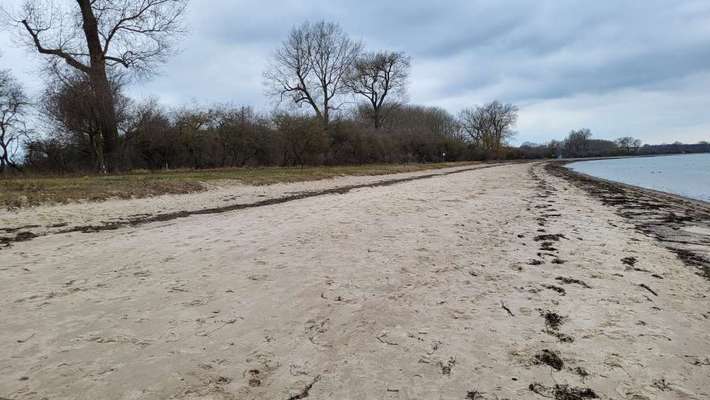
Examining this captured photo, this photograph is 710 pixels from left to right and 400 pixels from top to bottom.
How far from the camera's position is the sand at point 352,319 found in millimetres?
2354

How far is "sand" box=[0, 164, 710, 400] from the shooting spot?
235cm

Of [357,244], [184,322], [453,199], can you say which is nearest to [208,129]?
[453,199]

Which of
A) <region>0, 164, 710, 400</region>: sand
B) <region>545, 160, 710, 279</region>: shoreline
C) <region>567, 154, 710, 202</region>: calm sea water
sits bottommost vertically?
<region>567, 154, 710, 202</region>: calm sea water

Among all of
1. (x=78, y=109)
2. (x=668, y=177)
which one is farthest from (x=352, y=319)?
(x=668, y=177)

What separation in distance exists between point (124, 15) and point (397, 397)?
27937 mm

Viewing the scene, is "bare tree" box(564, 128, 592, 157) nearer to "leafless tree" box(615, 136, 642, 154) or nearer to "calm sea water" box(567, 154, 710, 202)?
"leafless tree" box(615, 136, 642, 154)

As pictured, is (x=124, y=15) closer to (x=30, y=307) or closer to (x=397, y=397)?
(x=30, y=307)

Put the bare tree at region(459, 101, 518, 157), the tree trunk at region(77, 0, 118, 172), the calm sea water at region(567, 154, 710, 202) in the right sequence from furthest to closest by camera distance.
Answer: the bare tree at region(459, 101, 518, 157) → the tree trunk at region(77, 0, 118, 172) → the calm sea water at region(567, 154, 710, 202)

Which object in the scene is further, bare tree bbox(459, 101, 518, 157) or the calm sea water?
bare tree bbox(459, 101, 518, 157)

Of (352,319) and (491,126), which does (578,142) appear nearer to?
(491,126)

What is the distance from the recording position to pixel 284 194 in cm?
1395

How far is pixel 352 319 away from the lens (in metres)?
3.26

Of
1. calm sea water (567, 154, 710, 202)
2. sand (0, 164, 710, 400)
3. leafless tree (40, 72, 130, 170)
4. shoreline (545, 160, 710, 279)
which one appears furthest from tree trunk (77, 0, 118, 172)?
Answer: calm sea water (567, 154, 710, 202)

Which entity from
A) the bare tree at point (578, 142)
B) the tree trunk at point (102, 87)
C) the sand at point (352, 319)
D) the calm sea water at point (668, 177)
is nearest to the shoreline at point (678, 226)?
the sand at point (352, 319)
